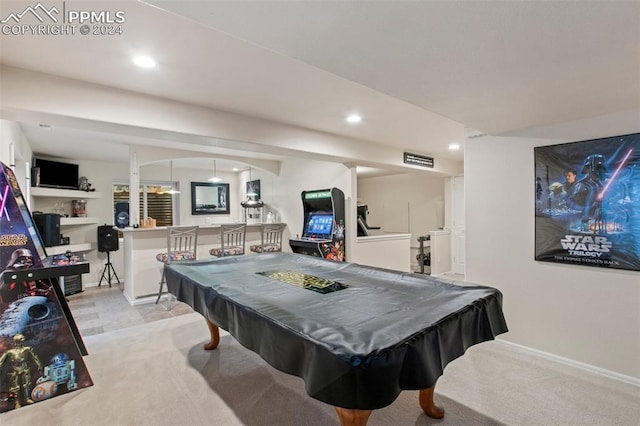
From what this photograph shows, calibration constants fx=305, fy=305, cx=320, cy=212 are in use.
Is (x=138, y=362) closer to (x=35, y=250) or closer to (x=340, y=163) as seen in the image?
(x=35, y=250)

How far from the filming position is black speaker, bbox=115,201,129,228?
6.48 metres

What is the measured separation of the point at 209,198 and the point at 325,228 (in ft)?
13.4

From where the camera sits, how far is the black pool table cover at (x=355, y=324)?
1127 millimetres

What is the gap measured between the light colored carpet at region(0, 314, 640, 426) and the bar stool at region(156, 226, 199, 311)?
5.40 feet

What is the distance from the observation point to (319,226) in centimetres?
525

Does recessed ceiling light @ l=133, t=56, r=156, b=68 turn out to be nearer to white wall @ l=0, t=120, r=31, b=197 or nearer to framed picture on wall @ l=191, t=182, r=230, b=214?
white wall @ l=0, t=120, r=31, b=197

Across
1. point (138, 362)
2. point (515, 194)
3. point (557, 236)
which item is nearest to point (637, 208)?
point (557, 236)

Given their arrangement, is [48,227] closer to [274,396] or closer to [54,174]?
[54,174]

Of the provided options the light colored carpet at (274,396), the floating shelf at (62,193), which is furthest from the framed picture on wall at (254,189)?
the light colored carpet at (274,396)

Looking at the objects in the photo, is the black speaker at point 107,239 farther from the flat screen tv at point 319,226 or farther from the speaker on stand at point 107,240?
the flat screen tv at point 319,226

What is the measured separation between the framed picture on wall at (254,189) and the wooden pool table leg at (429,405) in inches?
225

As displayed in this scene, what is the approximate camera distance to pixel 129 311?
4.31 metres

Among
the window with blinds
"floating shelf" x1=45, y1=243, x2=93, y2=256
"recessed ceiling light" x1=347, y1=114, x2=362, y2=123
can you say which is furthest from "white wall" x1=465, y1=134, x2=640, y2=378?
the window with blinds

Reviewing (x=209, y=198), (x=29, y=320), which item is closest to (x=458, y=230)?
(x=209, y=198)
